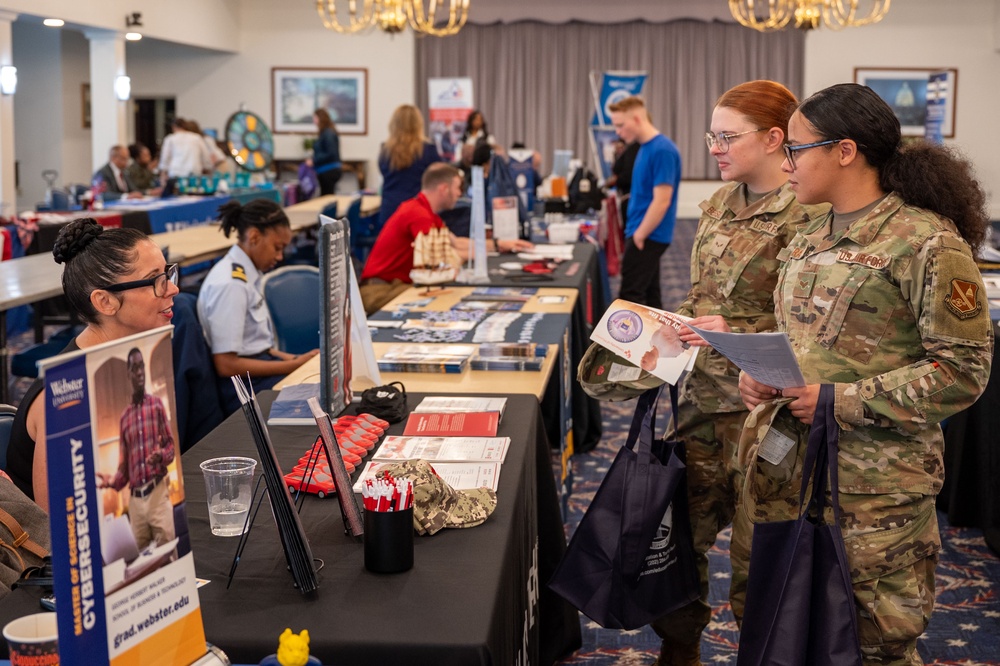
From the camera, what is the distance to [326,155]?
47.7 feet

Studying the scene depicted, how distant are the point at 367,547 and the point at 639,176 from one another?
193 inches

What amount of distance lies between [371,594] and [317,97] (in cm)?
1662

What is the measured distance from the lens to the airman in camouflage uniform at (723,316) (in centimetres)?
243

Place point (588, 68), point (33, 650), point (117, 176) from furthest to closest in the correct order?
point (588, 68) → point (117, 176) → point (33, 650)

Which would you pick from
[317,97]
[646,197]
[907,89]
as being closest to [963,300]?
[646,197]

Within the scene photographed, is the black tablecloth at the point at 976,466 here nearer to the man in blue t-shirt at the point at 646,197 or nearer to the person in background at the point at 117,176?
the man in blue t-shirt at the point at 646,197

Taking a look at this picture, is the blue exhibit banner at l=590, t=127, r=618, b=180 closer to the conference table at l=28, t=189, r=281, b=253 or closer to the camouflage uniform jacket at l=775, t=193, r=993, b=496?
the conference table at l=28, t=189, r=281, b=253

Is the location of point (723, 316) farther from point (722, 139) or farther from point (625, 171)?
point (625, 171)

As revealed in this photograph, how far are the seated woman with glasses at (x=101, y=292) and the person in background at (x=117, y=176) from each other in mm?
9692

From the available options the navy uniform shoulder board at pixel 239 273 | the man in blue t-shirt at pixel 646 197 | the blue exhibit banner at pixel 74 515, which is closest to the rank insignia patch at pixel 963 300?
the blue exhibit banner at pixel 74 515

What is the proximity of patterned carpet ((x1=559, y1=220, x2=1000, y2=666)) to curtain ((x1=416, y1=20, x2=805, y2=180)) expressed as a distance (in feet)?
45.4

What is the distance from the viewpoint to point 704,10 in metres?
16.9

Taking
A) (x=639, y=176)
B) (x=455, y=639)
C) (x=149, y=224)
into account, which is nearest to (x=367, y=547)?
(x=455, y=639)

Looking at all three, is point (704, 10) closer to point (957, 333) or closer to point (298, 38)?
point (298, 38)
